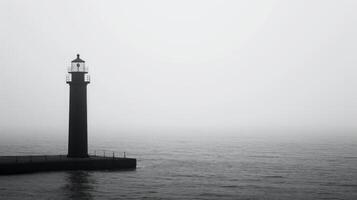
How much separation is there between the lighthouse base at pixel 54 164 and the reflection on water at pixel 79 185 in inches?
47.7

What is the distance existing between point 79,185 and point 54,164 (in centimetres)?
808

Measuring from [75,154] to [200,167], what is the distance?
69.0ft

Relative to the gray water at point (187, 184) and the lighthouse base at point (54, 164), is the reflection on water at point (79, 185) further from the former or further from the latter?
the lighthouse base at point (54, 164)

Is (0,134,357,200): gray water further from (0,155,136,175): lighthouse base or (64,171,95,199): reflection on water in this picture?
(0,155,136,175): lighthouse base

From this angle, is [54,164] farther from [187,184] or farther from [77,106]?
[187,184]

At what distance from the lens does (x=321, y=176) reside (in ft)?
220

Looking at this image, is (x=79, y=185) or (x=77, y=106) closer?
(x=79, y=185)

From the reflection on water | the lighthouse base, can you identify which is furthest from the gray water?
the lighthouse base

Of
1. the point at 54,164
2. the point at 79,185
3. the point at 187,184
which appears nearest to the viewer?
the point at 79,185

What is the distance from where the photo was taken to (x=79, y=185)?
5459 cm

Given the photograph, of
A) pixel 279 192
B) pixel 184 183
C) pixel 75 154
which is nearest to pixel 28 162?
pixel 75 154

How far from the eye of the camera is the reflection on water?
4975cm

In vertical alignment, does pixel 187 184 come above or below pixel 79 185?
below

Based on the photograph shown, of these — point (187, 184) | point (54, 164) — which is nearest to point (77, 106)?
point (54, 164)
